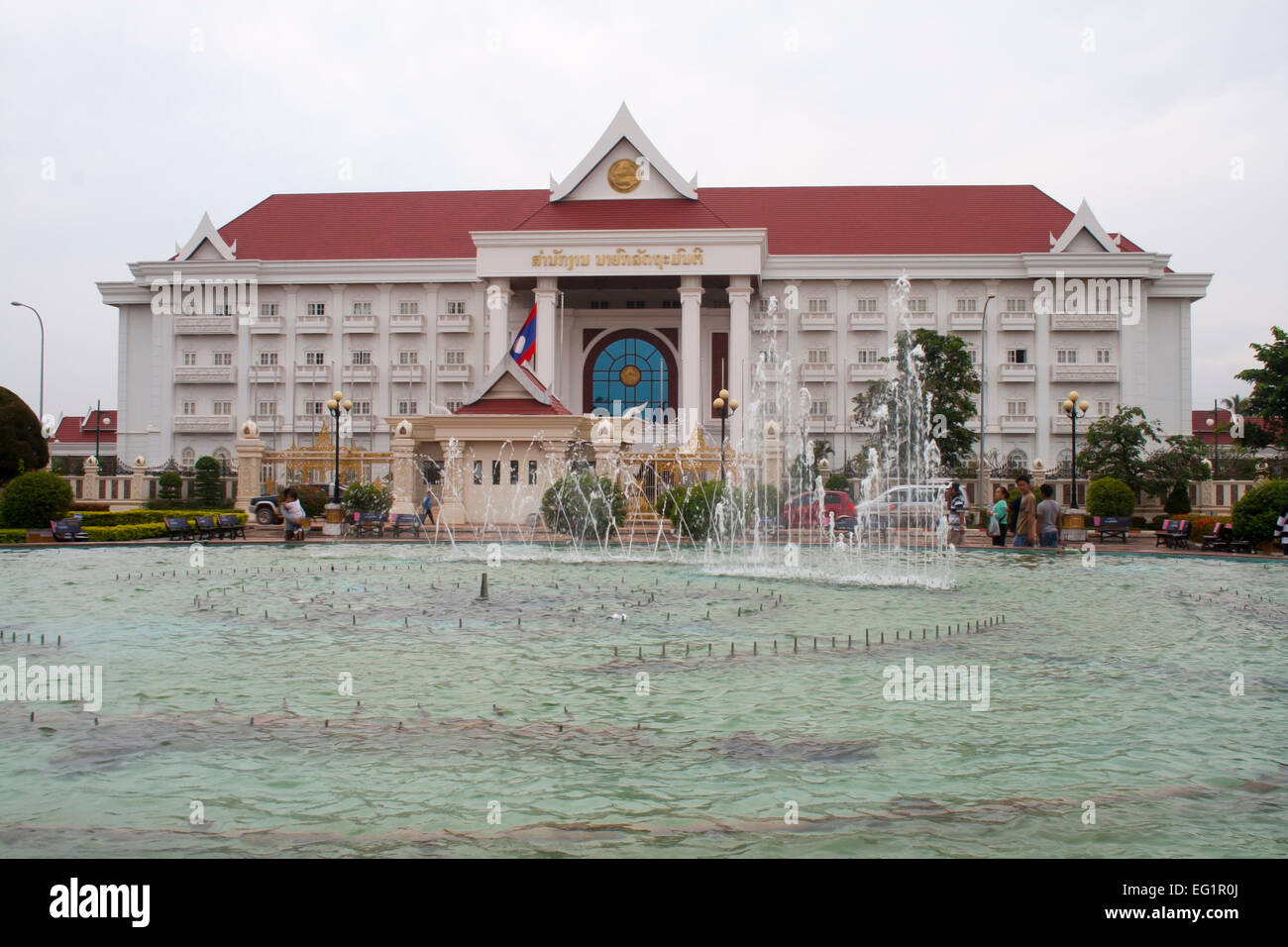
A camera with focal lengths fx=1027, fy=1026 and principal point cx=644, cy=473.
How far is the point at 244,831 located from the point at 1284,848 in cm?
527

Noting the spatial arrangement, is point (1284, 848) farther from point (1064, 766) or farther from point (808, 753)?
point (808, 753)

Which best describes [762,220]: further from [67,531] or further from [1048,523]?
[67,531]

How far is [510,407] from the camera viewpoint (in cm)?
3403

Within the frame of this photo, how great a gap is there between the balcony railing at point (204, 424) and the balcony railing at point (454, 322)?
1226 cm

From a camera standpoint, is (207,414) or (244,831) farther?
(207,414)

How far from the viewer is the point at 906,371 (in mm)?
46219

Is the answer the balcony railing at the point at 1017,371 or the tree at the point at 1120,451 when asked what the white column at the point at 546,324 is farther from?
the tree at the point at 1120,451

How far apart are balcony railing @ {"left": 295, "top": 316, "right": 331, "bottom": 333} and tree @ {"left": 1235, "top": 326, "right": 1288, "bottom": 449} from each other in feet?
138

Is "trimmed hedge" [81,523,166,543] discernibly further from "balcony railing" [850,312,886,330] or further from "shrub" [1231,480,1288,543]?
"balcony railing" [850,312,886,330]

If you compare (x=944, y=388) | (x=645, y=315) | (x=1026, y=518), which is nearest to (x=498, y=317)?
(x=645, y=315)

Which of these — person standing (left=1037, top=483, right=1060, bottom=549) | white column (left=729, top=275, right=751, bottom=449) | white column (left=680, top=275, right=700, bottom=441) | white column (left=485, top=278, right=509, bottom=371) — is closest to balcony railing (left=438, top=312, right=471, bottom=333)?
white column (left=485, top=278, right=509, bottom=371)

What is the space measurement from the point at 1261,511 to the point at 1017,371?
28.5 m

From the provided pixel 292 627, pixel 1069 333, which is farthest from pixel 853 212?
pixel 292 627

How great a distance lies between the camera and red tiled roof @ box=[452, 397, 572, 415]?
33.7m
